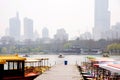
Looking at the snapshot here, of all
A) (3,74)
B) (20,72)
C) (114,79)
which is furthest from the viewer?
(20,72)

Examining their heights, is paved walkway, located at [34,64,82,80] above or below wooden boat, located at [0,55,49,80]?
below

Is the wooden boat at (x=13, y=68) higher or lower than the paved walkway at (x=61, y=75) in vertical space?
higher

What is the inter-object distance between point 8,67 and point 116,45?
154 m

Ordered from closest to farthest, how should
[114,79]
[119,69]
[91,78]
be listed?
[119,69], [114,79], [91,78]

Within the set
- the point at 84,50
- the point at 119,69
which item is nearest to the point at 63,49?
the point at 84,50

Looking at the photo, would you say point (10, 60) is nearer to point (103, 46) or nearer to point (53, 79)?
point (53, 79)

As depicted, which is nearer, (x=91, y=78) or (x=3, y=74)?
(x=3, y=74)

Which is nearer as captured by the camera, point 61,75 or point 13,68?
point 13,68

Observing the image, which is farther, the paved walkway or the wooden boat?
the paved walkway

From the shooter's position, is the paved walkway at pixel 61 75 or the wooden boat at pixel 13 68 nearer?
the wooden boat at pixel 13 68

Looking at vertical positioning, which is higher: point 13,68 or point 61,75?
point 13,68

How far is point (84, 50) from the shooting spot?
193750 mm

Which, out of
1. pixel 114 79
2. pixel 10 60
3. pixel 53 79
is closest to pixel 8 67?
pixel 10 60

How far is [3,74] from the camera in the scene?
27.7 m
